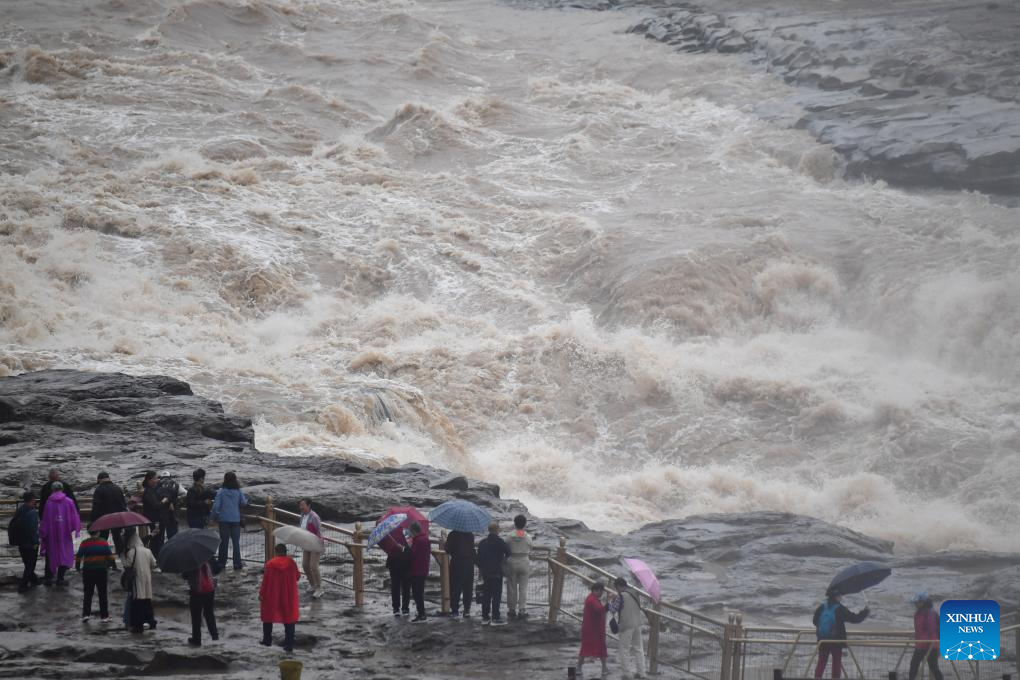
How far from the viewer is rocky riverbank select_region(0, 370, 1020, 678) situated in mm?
11547

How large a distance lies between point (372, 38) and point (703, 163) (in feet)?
63.3

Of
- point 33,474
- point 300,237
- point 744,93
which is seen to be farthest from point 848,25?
point 33,474

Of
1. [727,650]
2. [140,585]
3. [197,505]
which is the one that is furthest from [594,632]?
[197,505]

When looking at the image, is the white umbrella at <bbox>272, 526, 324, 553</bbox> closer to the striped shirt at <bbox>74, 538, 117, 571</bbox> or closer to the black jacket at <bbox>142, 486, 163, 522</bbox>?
the striped shirt at <bbox>74, 538, 117, 571</bbox>

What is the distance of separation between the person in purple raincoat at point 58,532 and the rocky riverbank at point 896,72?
95.4 feet

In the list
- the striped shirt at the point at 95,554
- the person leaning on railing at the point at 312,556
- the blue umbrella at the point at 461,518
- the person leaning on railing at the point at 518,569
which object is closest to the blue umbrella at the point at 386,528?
the blue umbrella at the point at 461,518

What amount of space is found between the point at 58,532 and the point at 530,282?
21666 mm

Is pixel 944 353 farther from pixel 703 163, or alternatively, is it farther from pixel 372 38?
pixel 372 38

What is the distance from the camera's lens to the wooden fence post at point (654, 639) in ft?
39.4

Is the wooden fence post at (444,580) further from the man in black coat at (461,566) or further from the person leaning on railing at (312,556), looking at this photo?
the person leaning on railing at (312,556)

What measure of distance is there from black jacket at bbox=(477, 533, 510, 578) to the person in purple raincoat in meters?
4.11

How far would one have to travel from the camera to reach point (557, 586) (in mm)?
13156

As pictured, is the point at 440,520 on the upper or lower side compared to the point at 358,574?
upper

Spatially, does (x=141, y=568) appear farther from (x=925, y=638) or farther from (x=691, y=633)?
(x=925, y=638)
